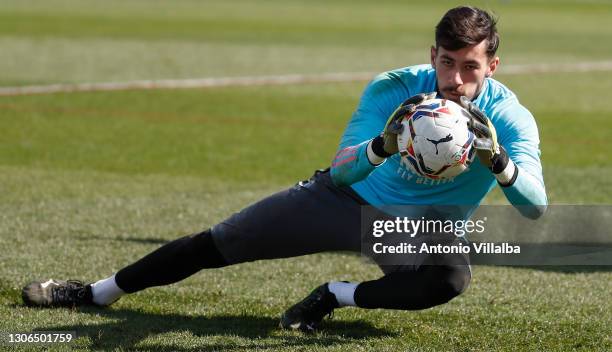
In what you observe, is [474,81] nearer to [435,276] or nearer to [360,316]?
[435,276]

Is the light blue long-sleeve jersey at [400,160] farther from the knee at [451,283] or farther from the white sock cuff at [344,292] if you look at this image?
the white sock cuff at [344,292]

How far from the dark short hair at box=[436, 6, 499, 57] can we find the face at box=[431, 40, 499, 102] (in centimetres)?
3

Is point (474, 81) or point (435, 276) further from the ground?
point (474, 81)

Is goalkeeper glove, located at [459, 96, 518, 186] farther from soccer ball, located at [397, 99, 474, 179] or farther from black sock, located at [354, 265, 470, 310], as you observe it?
black sock, located at [354, 265, 470, 310]

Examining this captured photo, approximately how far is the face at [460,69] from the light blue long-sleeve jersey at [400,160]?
0.70 feet

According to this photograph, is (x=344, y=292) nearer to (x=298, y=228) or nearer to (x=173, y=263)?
(x=298, y=228)

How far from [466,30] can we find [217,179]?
6.14 meters

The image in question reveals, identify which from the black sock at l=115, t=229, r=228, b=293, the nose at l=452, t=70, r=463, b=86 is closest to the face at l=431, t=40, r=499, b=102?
the nose at l=452, t=70, r=463, b=86

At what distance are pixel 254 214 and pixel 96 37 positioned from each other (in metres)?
22.4

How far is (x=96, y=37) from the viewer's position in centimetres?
2808


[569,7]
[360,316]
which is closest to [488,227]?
[360,316]

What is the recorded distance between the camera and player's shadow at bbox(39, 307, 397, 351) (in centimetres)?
623

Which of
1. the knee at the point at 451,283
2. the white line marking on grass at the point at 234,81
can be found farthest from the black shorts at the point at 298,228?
the white line marking on grass at the point at 234,81

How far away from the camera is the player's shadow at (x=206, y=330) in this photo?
6.23 metres
